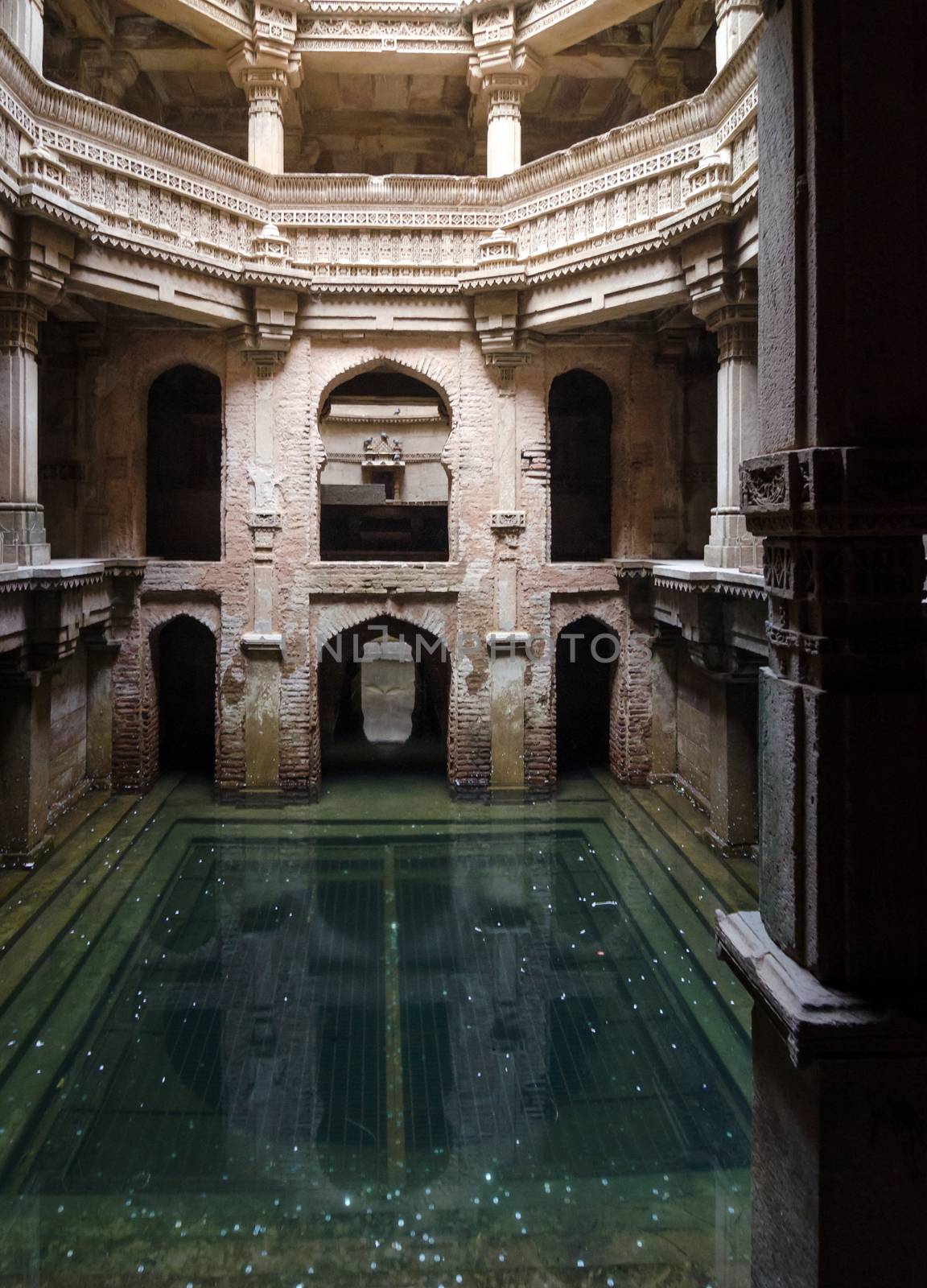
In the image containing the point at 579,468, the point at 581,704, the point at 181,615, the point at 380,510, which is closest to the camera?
the point at 181,615

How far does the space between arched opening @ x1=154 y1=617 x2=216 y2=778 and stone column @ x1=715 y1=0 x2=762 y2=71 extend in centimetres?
887

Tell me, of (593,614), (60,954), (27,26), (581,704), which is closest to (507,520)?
(593,614)

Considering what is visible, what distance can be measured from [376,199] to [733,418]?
4.86 metres

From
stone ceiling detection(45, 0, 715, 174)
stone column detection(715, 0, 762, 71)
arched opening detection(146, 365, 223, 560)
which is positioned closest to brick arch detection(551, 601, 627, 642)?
arched opening detection(146, 365, 223, 560)

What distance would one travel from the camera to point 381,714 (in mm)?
16438

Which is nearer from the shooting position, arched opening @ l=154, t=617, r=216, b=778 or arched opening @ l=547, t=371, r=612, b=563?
arched opening @ l=154, t=617, r=216, b=778

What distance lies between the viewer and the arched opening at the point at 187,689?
12438mm

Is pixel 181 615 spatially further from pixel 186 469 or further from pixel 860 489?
pixel 860 489

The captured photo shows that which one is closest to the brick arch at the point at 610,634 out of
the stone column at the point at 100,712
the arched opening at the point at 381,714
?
the arched opening at the point at 381,714

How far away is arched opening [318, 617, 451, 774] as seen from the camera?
1191 centimetres

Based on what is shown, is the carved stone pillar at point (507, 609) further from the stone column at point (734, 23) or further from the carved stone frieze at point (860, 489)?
the carved stone frieze at point (860, 489)

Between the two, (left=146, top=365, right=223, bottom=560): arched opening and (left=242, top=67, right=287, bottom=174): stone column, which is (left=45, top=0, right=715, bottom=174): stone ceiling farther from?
(left=146, top=365, right=223, bottom=560): arched opening

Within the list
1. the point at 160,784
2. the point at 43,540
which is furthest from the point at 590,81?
the point at 160,784

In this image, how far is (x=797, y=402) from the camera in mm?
2236
